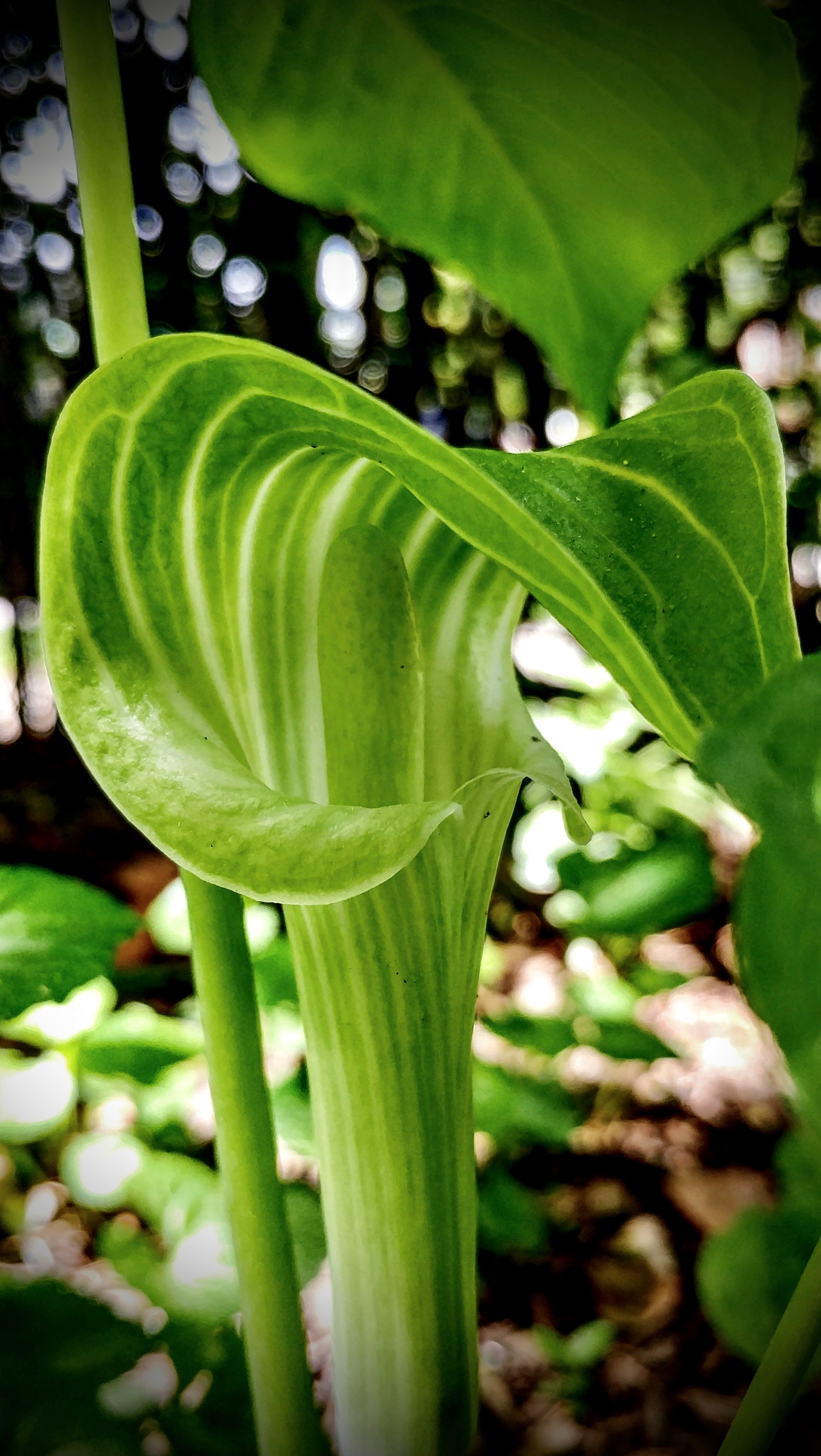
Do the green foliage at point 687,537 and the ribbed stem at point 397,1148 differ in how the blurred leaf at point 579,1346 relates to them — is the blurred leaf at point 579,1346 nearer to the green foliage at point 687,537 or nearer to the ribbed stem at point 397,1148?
the ribbed stem at point 397,1148

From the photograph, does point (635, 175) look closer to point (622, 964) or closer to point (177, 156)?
point (622, 964)

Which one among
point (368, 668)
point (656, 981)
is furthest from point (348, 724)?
point (656, 981)

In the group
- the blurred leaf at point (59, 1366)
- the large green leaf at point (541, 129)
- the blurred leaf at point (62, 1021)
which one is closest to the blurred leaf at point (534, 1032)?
the blurred leaf at point (62, 1021)

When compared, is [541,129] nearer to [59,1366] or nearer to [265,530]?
[265,530]

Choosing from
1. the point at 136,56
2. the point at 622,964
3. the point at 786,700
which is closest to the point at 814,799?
the point at 786,700

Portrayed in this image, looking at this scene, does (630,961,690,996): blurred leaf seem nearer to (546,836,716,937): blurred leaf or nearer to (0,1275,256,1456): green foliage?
(546,836,716,937): blurred leaf

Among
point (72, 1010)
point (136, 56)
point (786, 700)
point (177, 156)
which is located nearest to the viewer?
point (786, 700)

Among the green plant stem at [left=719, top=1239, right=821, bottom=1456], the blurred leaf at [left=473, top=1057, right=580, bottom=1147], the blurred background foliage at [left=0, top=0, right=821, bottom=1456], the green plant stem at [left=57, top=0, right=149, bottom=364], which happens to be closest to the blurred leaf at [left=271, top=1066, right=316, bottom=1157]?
the blurred background foliage at [left=0, top=0, right=821, bottom=1456]
